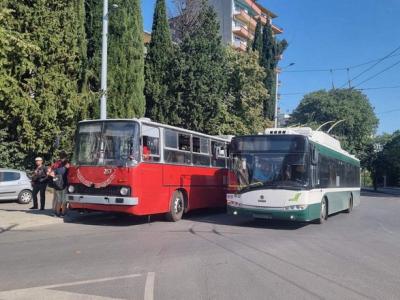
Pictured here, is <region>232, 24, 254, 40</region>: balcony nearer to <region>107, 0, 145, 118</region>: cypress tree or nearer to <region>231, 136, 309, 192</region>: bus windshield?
<region>107, 0, 145, 118</region>: cypress tree

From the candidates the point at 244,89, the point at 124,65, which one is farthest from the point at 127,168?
the point at 244,89

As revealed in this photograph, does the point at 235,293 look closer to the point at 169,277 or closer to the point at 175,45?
the point at 169,277

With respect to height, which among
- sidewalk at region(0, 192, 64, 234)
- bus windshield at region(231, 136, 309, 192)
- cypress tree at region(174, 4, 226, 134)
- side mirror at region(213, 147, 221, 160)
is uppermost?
cypress tree at region(174, 4, 226, 134)

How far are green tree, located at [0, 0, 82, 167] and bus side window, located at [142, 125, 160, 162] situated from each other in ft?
29.4

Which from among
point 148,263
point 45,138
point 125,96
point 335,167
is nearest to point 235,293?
point 148,263

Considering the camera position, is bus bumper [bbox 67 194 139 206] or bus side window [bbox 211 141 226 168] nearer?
bus bumper [bbox 67 194 139 206]

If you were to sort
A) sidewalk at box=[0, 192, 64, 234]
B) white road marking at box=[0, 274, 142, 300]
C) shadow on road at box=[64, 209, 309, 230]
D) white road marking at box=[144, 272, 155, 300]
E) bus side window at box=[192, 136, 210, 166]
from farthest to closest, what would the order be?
1. bus side window at box=[192, 136, 210, 166]
2. shadow on road at box=[64, 209, 309, 230]
3. sidewalk at box=[0, 192, 64, 234]
4. white road marking at box=[144, 272, 155, 300]
5. white road marking at box=[0, 274, 142, 300]

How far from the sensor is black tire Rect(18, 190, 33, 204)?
67.0ft

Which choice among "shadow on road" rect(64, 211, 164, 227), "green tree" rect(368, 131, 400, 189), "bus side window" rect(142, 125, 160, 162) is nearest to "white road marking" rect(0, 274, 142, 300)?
"bus side window" rect(142, 125, 160, 162)

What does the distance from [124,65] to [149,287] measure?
21.3 meters

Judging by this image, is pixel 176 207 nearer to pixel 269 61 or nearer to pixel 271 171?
pixel 271 171

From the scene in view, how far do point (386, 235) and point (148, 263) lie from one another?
27.2 feet

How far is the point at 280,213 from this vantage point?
1400cm

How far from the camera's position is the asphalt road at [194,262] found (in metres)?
6.84
